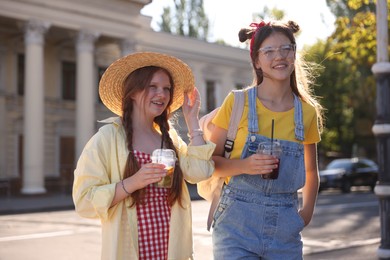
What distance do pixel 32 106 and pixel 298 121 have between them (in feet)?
70.2

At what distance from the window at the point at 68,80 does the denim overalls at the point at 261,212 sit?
25.8 metres

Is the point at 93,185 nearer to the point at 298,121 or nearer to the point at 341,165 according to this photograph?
the point at 298,121

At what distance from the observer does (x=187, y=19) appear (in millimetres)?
54688

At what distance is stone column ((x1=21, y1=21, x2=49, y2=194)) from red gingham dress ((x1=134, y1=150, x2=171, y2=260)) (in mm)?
21207

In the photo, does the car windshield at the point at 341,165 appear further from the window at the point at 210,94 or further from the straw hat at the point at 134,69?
the straw hat at the point at 134,69

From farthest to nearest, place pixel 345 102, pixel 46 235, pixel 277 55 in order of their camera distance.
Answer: pixel 345 102, pixel 46 235, pixel 277 55

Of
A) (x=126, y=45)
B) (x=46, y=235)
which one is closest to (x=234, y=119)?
(x=46, y=235)

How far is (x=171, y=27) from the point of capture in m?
54.8

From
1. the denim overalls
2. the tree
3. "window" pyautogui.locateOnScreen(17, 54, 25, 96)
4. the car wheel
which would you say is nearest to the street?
the denim overalls

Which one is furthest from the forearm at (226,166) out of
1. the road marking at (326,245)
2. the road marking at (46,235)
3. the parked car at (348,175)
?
the parked car at (348,175)

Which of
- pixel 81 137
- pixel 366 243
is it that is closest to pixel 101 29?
pixel 81 137

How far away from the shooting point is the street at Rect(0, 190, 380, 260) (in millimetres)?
9148

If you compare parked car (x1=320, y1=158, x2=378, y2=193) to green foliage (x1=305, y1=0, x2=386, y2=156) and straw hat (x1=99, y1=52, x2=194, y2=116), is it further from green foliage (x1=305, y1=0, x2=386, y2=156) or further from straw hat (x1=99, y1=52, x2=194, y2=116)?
straw hat (x1=99, y1=52, x2=194, y2=116)

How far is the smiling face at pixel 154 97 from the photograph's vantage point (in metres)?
3.25
